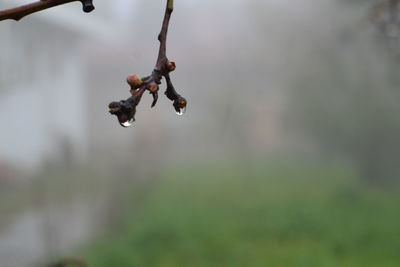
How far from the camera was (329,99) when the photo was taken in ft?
8.05

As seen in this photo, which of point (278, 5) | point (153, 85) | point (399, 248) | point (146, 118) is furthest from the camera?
point (278, 5)

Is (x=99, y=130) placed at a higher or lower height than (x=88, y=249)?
higher

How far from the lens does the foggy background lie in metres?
1.85

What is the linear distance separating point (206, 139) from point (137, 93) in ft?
6.80

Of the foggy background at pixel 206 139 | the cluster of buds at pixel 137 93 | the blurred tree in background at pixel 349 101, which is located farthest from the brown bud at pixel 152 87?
the blurred tree in background at pixel 349 101

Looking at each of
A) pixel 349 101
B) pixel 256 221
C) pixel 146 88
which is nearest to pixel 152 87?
pixel 146 88

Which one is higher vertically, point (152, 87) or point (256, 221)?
point (256, 221)

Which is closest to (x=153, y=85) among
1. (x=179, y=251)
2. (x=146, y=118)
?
(x=179, y=251)

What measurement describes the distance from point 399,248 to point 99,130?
1.25 m

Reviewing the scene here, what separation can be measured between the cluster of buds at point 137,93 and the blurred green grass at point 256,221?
1.66 metres

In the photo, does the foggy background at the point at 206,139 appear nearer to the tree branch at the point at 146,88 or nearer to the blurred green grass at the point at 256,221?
the blurred green grass at the point at 256,221

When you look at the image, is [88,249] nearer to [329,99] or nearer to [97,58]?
[97,58]

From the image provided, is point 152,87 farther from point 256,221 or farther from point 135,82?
point 256,221

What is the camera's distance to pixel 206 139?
7.38ft
